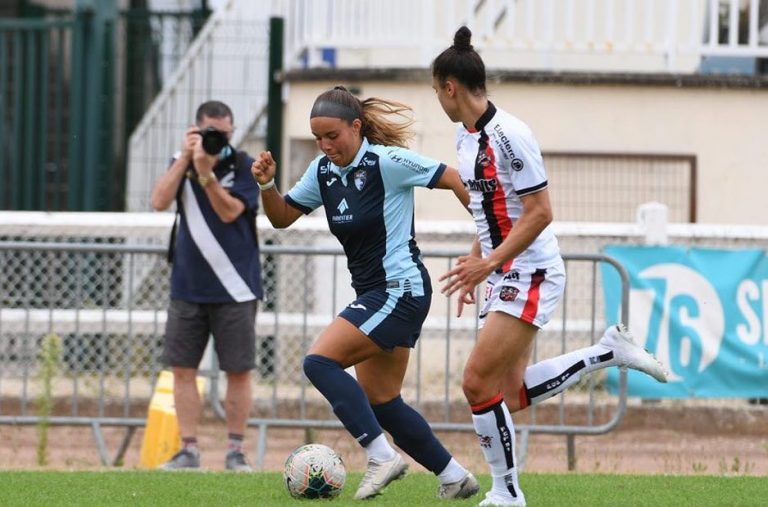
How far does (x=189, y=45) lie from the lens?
1568cm

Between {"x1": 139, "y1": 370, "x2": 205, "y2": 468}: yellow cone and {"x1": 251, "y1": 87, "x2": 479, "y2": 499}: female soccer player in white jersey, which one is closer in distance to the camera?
{"x1": 251, "y1": 87, "x2": 479, "y2": 499}: female soccer player in white jersey

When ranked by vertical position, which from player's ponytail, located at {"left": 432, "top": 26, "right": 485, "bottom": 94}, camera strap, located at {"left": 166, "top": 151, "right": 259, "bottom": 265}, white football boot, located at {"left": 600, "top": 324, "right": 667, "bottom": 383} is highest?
player's ponytail, located at {"left": 432, "top": 26, "right": 485, "bottom": 94}

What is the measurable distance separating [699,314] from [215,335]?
3.51 m

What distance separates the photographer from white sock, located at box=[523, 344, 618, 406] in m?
7.34

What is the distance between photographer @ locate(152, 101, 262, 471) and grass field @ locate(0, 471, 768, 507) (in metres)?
0.90

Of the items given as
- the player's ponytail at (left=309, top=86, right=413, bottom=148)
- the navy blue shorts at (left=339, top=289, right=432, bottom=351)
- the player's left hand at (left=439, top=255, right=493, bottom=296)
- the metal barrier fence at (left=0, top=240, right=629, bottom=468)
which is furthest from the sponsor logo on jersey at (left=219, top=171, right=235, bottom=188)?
the player's left hand at (left=439, top=255, right=493, bottom=296)

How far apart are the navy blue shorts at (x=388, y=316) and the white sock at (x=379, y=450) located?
410mm

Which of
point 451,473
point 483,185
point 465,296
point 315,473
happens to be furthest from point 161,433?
point 483,185

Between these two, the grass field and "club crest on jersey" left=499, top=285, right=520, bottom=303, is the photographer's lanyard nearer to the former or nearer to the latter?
the grass field

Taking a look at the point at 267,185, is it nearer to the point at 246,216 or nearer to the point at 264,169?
the point at 264,169

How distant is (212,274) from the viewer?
9398 millimetres

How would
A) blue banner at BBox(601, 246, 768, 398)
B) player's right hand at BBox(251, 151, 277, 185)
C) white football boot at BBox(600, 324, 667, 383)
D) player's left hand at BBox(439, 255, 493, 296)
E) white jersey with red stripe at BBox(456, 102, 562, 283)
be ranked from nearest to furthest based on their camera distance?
player's left hand at BBox(439, 255, 493, 296)
white jersey with red stripe at BBox(456, 102, 562, 283)
player's right hand at BBox(251, 151, 277, 185)
white football boot at BBox(600, 324, 667, 383)
blue banner at BBox(601, 246, 768, 398)

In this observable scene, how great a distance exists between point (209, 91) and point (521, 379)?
8.36 metres

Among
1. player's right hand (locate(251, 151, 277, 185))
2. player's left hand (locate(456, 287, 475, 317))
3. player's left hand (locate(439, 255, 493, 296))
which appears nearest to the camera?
player's left hand (locate(439, 255, 493, 296))
